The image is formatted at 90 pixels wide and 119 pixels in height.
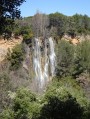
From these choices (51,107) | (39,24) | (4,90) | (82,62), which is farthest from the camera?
(39,24)

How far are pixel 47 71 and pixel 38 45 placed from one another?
3.82 m

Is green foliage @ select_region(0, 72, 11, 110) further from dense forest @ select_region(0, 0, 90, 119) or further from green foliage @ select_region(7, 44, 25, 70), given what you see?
green foliage @ select_region(7, 44, 25, 70)

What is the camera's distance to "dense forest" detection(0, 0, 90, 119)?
1528 cm

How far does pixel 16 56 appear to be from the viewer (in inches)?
1795

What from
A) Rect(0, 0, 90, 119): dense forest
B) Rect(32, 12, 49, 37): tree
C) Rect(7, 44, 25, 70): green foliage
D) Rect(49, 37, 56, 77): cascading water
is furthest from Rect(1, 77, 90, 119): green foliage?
Rect(32, 12, 49, 37): tree

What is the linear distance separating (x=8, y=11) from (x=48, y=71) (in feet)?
132

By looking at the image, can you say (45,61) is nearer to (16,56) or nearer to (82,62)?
(16,56)

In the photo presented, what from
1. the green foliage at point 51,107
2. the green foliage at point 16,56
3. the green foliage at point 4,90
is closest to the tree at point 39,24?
the green foliage at point 16,56

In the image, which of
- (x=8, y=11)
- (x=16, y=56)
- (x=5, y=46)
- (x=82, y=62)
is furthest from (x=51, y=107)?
(x=5, y=46)

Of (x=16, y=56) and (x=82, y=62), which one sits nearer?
(x=82, y=62)

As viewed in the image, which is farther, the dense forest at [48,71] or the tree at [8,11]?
the dense forest at [48,71]

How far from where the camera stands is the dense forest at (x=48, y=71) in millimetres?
15280

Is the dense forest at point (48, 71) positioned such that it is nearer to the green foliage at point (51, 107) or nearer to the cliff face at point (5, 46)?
the green foliage at point (51, 107)

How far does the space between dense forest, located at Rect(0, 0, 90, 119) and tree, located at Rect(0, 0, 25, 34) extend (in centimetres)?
518
